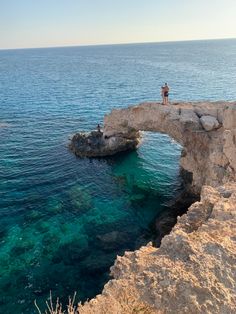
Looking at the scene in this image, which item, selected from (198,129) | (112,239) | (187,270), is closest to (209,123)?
(198,129)

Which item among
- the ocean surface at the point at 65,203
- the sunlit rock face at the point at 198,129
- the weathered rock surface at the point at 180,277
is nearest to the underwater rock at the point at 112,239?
the ocean surface at the point at 65,203

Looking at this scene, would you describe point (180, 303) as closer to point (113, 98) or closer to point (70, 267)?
point (70, 267)

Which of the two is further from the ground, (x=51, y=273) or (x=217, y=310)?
(x=217, y=310)

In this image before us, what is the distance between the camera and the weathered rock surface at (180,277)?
33.7 ft

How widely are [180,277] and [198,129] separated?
21005 mm

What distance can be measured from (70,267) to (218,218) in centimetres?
1240

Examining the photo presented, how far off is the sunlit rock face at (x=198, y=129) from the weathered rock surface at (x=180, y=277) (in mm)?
13624

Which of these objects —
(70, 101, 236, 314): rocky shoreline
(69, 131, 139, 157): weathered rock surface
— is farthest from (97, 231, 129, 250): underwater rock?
(69, 131, 139, 157): weathered rock surface

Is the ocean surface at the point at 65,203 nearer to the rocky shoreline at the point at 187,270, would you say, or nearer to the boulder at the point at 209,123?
the boulder at the point at 209,123

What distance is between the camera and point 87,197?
31844 millimetres

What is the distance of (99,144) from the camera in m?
42.8

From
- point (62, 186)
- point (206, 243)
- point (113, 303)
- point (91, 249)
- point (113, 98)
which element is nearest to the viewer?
point (113, 303)

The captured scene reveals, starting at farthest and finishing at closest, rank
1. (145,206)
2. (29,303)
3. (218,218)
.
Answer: (145,206), (29,303), (218,218)

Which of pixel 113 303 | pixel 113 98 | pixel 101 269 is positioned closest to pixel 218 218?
pixel 113 303
